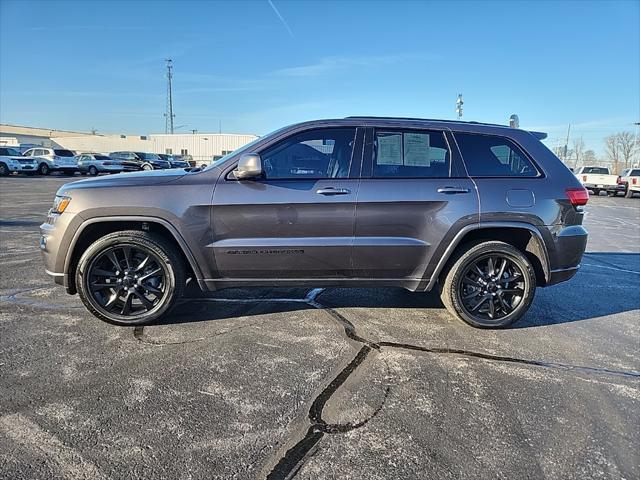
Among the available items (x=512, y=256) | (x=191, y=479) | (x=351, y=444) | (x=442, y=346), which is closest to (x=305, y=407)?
(x=351, y=444)

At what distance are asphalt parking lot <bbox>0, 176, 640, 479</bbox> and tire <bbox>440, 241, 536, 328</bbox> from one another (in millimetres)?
167

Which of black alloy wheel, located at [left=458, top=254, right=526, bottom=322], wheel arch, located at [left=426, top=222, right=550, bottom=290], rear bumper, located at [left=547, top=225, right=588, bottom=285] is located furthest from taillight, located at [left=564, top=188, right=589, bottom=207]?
black alloy wheel, located at [left=458, top=254, right=526, bottom=322]

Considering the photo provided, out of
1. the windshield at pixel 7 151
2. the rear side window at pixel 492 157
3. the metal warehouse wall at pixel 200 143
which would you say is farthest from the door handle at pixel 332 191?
the metal warehouse wall at pixel 200 143

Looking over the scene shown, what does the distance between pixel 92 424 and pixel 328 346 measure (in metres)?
1.77

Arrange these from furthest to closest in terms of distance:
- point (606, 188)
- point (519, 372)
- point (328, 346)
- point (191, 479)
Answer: point (606, 188)
point (328, 346)
point (519, 372)
point (191, 479)

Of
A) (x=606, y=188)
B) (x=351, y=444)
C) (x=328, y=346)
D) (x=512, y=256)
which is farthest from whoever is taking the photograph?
(x=606, y=188)

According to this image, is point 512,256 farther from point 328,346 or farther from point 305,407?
point 305,407

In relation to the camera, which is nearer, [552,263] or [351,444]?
[351,444]

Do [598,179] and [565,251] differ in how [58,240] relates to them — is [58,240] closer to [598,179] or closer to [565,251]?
[565,251]

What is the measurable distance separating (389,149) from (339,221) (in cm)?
83

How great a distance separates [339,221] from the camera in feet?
12.1

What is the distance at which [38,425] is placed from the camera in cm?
241

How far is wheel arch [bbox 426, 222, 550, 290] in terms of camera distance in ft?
→ 12.5

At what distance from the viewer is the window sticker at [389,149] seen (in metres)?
3.81
